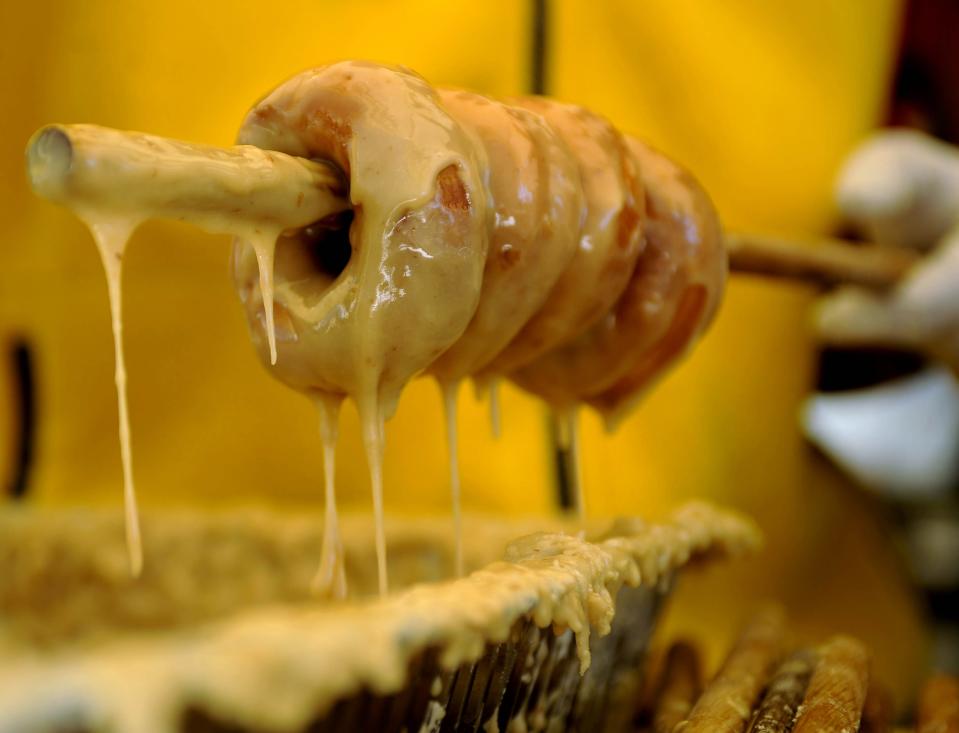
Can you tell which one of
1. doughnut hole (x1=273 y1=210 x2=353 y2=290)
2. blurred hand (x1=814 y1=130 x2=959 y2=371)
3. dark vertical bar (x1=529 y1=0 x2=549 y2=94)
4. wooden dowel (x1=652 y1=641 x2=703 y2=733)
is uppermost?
dark vertical bar (x1=529 y1=0 x2=549 y2=94)

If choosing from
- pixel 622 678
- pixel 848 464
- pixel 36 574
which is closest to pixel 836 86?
pixel 848 464

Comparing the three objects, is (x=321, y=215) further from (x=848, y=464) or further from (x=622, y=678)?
(x=848, y=464)

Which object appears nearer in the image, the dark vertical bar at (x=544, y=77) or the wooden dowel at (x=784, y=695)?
the wooden dowel at (x=784, y=695)

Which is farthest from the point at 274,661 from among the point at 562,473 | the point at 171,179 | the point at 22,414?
the point at 22,414

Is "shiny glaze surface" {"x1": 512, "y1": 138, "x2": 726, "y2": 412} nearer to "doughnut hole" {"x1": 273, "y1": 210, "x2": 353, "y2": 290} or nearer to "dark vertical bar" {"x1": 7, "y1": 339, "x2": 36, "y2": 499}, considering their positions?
"doughnut hole" {"x1": 273, "y1": 210, "x2": 353, "y2": 290}

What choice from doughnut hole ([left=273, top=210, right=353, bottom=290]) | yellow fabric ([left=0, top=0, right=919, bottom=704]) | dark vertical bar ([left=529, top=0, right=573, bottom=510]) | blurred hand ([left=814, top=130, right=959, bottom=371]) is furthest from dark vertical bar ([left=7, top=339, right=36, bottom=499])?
→ blurred hand ([left=814, top=130, right=959, bottom=371])

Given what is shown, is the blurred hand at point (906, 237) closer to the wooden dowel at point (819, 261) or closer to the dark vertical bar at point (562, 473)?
the wooden dowel at point (819, 261)

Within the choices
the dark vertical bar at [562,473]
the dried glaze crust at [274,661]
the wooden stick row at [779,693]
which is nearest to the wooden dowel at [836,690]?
the wooden stick row at [779,693]
